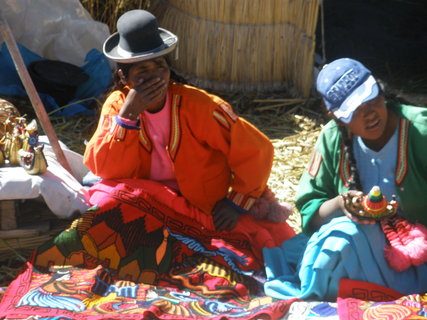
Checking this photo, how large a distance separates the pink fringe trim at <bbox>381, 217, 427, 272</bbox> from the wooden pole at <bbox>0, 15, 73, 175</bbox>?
185cm

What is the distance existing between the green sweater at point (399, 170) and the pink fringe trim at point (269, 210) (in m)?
0.36

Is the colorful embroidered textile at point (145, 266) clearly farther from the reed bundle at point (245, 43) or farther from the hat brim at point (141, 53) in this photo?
the reed bundle at point (245, 43)

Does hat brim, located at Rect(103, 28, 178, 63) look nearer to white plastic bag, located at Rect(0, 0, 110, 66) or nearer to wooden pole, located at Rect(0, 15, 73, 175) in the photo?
wooden pole, located at Rect(0, 15, 73, 175)

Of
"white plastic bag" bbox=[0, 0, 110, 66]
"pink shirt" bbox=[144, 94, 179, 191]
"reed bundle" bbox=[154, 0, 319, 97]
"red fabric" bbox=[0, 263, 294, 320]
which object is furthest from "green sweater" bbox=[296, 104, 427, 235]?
"white plastic bag" bbox=[0, 0, 110, 66]

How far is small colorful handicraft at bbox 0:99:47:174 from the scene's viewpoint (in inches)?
153

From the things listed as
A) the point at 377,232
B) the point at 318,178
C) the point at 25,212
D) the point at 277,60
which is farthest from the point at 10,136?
the point at 277,60

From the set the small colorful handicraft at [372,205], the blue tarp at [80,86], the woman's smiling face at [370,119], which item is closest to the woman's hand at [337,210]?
the small colorful handicraft at [372,205]

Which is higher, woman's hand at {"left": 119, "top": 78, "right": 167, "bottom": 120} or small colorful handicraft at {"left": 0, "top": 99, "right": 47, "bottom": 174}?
woman's hand at {"left": 119, "top": 78, "right": 167, "bottom": 120}

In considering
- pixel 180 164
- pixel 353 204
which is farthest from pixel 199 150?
pixel 353 204

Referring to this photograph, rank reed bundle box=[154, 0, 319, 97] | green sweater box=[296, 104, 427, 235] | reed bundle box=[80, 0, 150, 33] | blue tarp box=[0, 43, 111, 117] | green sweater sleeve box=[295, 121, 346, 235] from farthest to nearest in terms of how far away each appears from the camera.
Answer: reed bundle box=[80, 0, 150, 33]
reed bundle box=[154, 0, 319, 97]
blue tarp box=[0, 43, 111, 117]
green sweater sleeve box=[295, 121, 346, 235]
green sweater box=[296, 104, 427, 235]

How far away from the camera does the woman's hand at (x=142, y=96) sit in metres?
3.69

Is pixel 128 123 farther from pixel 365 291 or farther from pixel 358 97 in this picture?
pixel 365 291

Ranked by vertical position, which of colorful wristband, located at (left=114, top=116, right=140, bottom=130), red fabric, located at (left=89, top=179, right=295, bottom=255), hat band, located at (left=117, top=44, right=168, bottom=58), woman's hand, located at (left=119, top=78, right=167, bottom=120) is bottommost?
red fabric, located at (left=89, top=179, right=295, bottom=255)

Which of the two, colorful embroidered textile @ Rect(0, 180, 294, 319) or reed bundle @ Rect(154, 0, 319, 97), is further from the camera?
reed bundle @ Rect(154, 0, 319, 97)
